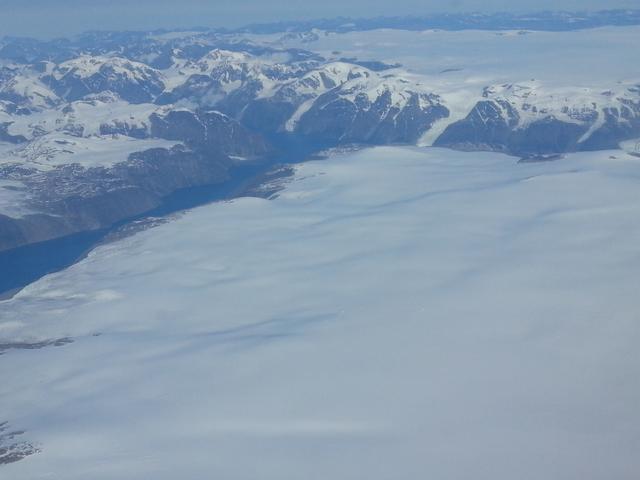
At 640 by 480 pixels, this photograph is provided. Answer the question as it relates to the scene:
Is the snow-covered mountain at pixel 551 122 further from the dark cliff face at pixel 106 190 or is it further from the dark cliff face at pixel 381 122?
the dark cliff face at pixel 106 190

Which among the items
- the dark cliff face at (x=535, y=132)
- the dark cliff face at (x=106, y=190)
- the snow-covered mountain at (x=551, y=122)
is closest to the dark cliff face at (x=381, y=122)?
the dark cliff face at (x=535, y=132)

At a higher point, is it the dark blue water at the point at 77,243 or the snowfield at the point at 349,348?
the snowfield at the point at 349,348

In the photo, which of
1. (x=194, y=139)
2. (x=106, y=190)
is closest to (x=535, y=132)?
(x=194, y=139)

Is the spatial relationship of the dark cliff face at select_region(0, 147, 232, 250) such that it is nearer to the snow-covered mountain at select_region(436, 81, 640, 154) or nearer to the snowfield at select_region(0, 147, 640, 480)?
the snowfield at select_region(0, 147, 640, 480)

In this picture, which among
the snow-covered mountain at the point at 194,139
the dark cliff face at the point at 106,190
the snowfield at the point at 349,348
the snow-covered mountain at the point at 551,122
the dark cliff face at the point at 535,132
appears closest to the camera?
the snowfield at the point at 349,348

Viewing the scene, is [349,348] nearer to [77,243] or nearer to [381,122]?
[77,243]
